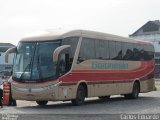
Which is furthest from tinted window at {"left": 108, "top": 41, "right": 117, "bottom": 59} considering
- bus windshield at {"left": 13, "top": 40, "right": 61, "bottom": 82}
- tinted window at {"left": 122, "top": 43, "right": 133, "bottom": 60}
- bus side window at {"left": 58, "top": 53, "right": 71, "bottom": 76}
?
bus windshield at {"left": 13, "top": 40, "right": 61, "bottom": 82}

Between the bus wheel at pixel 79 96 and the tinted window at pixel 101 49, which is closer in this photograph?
the bus wheel at pixel 79 96

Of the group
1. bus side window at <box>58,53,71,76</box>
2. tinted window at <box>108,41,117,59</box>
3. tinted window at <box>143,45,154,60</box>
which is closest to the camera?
bus side window at <box>58,53,71,76</box>

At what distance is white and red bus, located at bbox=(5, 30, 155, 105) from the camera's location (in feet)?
69.8

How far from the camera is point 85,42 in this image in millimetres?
23328

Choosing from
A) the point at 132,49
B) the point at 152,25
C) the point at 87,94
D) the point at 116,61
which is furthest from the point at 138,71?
the point at 152,25

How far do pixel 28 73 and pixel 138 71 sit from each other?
10.1 meters

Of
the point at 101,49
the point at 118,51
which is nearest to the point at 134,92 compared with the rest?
the point at 118,51

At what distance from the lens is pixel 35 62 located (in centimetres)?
2164

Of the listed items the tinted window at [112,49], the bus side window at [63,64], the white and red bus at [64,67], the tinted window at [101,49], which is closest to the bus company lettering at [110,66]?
the white and red bus at [64,67]

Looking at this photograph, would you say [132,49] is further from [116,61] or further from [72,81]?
[72,81]

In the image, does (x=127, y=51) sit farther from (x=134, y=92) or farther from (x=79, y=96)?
(x=79, y=96)

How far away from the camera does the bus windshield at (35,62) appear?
840 inches

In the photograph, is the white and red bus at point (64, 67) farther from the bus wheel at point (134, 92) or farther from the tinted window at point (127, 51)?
the bus wheel at point (134, 92)

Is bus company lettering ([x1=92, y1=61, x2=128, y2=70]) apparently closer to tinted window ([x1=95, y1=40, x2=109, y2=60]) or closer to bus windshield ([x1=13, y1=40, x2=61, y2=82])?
tinted window ([x1=95, y1=40, x2=109, y2=60])
